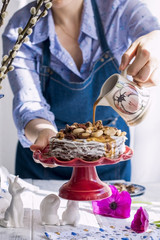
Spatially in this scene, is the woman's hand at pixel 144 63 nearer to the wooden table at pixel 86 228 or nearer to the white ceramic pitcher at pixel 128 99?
the white ceramic pitcher at pixel 128 99

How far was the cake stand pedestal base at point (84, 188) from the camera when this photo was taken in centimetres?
89

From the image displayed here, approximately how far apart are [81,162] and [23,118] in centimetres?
45

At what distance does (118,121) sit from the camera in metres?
1.52

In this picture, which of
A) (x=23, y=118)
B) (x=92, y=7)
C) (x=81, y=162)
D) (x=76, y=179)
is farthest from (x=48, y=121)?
(x=92, y=7)

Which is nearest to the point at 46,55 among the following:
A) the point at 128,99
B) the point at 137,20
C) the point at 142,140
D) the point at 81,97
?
the point at 81,97

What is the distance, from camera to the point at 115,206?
3.18 ft

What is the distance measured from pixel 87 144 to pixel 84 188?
14 centimetres

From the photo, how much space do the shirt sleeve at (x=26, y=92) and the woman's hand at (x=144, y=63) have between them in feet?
1.28

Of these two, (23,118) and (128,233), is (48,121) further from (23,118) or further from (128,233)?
(128,233)

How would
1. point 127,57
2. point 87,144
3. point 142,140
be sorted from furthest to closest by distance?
point 142,140 < point 127,57 < point 87,144

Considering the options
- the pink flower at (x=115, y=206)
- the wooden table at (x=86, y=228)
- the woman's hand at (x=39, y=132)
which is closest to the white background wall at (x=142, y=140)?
the woman's hand at (x=39, y=132)

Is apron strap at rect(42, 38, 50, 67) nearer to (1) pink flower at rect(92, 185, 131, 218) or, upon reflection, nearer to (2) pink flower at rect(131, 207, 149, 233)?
(1) pink flower at rect(92, 185, 131, 218)

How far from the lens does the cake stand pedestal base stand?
2.93 ft

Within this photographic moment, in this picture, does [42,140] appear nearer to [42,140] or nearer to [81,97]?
[42,140]
